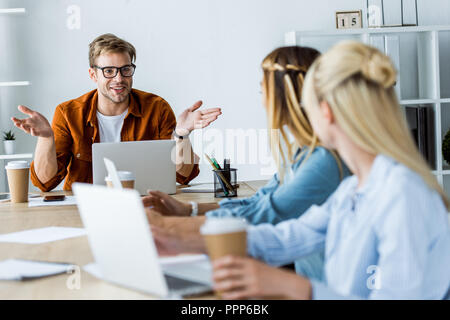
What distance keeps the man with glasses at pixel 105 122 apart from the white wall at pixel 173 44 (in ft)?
3.27

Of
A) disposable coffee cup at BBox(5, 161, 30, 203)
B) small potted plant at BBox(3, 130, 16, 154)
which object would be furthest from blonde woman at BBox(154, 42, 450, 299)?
small potted plant at BBox(3, 130, 16, 154)

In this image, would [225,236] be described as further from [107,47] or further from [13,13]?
[13,13]

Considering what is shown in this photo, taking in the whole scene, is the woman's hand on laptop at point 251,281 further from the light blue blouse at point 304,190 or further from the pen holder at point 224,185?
the pen holder at point 224,185

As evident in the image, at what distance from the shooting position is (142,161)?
2.25 metres

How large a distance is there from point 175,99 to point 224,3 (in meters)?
0.80

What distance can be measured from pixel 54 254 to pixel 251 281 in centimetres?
64

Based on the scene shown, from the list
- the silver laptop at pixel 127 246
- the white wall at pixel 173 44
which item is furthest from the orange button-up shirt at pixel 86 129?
the silver laptop at pixel 127 246

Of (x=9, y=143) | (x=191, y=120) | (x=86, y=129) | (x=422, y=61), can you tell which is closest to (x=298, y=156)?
(x=191, y=120)

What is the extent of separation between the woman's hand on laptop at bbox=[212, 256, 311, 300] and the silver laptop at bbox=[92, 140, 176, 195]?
1.45 metres

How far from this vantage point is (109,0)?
3.97 meters

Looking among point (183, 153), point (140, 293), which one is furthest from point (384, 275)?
point (183, 153)

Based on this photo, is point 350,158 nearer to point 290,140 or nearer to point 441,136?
point 290,140

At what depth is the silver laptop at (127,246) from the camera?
2.64 feet

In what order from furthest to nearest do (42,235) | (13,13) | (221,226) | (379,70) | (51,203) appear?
(13,13) → (51,203) → (42,235) → (379,70) → (221,226)
